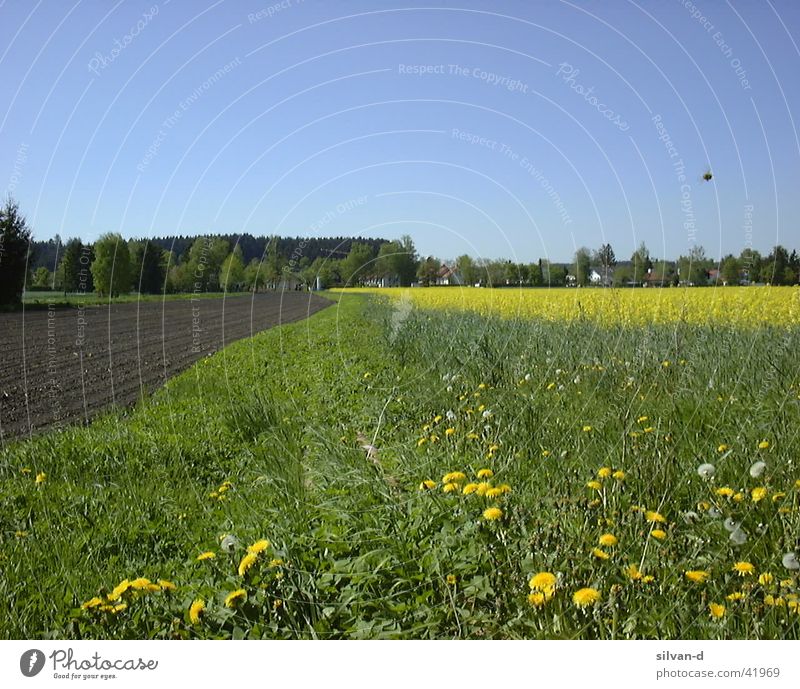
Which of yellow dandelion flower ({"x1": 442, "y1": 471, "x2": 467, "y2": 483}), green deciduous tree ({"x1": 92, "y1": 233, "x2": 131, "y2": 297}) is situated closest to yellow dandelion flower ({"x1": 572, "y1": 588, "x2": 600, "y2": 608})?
yellow dandelion flower ({"x1": 442, "y1": 471, "x2": 467, "y2": 483})

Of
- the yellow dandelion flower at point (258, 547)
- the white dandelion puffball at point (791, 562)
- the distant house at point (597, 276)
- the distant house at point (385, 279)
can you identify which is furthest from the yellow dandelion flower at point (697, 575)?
the distant house at point (385, 279)

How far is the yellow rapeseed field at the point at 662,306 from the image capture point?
904 centimetres

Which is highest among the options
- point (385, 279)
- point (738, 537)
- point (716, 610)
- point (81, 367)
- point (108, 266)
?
point (108, 266)

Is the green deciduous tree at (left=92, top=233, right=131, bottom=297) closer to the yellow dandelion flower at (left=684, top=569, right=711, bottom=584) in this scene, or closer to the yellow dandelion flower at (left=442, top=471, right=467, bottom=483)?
the yellow dandelion flower at (left=442, top=471, right=467, bottom=483)

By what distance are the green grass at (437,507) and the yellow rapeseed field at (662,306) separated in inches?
94.2

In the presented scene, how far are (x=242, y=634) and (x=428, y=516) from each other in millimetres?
848

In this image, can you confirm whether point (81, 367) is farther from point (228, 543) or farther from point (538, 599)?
point (538, 599)

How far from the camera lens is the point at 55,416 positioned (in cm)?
745

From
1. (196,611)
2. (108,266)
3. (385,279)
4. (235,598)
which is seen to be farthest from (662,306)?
(108,266)

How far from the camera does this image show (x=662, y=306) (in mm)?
11164

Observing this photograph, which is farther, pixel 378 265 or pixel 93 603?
pixel 378 265

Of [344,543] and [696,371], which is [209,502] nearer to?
[344,543]

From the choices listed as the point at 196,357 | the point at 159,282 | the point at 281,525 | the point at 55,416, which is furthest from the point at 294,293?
the point at 281,525

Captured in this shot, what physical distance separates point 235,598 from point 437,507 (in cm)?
87
